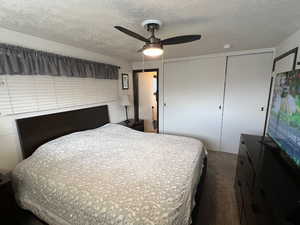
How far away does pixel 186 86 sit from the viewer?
11.8 feet

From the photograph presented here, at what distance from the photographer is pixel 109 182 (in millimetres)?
1321

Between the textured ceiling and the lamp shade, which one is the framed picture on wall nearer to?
the lamp shade

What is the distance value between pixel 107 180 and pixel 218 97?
2.95 meters

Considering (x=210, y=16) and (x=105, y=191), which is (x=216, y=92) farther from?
(x=105, y=191)

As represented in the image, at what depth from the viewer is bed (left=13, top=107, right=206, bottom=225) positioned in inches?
42.3

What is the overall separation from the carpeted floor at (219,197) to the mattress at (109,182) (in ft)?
1.76

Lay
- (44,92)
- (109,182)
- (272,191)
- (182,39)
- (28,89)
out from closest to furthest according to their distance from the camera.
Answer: (272,191) < (109,182) < (182,39) < (28,89) < (44,92)

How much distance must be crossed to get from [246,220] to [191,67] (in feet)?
9.86

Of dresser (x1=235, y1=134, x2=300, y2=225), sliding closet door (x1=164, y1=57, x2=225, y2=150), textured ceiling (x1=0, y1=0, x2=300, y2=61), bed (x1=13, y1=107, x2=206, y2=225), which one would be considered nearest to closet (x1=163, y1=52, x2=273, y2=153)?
sliding closet door (x1=164, y1=57, x2=225, y2=150)

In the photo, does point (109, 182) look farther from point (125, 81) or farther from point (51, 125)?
point (125, 81)

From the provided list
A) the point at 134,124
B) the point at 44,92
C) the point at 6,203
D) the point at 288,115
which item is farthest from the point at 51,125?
the point at 288,115

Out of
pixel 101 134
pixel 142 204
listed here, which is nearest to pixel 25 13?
pixel 101 134

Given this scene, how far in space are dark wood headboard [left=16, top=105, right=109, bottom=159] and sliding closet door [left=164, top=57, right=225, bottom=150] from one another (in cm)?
195

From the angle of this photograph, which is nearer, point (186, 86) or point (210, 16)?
point (210, 16)
